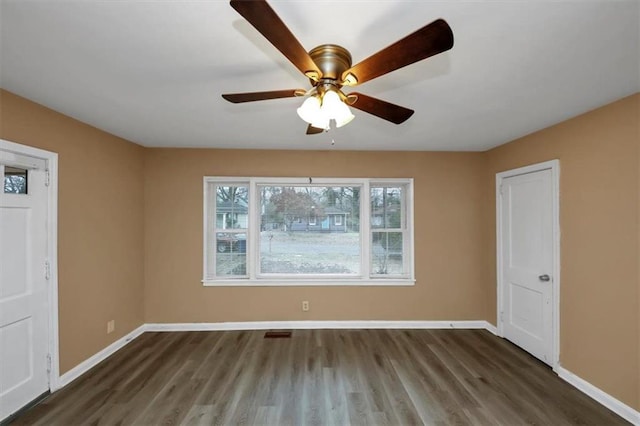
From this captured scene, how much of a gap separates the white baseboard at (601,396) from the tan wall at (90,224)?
458cm

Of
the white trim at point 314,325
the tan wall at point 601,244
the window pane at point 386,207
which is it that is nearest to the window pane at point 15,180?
the white trim at point 314,325

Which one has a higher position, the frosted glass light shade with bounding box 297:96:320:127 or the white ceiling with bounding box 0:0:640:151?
the white ceiling with bounding box 0:0:640:151

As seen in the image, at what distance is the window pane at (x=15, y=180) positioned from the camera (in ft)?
6.60

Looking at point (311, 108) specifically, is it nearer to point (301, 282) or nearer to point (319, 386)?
point (319, 386)

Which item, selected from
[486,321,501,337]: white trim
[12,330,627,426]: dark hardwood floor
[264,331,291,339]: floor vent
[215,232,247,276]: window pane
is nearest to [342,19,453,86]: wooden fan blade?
[12,330,627,426]: dark hardwood floor

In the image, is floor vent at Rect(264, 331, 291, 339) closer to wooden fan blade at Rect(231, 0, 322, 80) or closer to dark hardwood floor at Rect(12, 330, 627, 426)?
dark hardwood floor at Rect(12, 330, 627, 426)

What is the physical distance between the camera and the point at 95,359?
2719mm

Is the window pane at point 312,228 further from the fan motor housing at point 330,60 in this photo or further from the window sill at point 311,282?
the fan motor housing at point 330,60

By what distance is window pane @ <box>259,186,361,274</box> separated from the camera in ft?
12.3

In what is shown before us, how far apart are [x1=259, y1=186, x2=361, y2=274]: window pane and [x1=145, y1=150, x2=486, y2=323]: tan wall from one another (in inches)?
11.3

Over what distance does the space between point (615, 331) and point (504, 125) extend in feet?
6.40

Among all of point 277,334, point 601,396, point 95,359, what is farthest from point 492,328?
point 95,359

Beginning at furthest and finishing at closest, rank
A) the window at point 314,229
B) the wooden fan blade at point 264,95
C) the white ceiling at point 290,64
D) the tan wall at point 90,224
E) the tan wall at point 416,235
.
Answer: the window at point 314,229, the tan wall at point 90,224, the tan wall at point 416,235, the wooden fan blade at point 264,95, the white ceiling at point 290,64

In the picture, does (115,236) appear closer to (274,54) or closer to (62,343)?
(62,343)
